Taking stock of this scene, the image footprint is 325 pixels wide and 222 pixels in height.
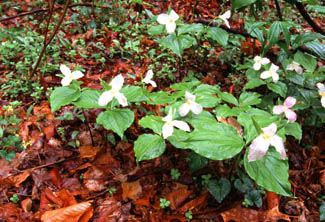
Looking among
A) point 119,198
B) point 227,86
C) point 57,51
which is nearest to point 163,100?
point 119,198

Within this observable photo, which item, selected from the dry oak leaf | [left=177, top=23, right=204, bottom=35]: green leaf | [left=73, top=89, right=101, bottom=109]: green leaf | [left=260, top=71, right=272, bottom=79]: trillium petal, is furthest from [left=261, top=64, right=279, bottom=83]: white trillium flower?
the dry oak leaf

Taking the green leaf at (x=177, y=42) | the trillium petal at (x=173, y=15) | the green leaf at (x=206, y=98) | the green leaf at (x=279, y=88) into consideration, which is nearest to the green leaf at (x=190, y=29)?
the green leaf at (x=177, y=42)

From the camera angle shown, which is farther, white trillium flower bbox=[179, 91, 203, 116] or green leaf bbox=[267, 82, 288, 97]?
green leaf bbox=[267, 82, 288, 97]

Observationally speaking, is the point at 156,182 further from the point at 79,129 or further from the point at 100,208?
the point at 79,129

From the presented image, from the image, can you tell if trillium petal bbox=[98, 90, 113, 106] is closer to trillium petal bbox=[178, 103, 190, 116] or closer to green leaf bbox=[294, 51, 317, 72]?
trillium petal bbox=[178, 103, 190, 116]

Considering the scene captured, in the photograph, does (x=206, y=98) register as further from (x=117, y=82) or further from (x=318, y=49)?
(x=318, y=49)

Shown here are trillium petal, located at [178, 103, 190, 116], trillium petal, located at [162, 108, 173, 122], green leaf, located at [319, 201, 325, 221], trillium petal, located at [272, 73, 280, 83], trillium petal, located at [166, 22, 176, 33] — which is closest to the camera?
trillium petal, located at [162, 108, 173, 122]
